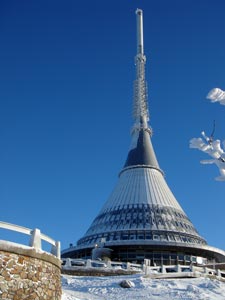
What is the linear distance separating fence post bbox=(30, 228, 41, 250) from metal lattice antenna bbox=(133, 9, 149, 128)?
51613mm

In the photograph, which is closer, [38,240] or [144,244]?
[38,240]

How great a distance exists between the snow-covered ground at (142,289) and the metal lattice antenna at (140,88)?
141 ft

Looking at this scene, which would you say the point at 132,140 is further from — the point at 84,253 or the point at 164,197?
the point at 84,253

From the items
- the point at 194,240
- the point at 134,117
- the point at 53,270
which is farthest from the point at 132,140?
the point at 53,270

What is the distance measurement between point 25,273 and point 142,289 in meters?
9.58

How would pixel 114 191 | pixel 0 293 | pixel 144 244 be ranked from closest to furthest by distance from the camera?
pixel 0 293 < pixel 144 244 < pixel 114 191

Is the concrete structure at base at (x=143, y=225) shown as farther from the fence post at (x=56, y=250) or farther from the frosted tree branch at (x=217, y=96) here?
the frosted tree branch at (x=217, y=96)

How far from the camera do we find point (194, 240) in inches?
1873

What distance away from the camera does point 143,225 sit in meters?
47.2

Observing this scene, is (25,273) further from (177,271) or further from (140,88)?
(140,88)

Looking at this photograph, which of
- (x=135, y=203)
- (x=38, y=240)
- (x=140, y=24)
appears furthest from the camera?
(x=140, y=24)

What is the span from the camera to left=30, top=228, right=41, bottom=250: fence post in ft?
48.0

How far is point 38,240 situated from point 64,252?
34.4 meters

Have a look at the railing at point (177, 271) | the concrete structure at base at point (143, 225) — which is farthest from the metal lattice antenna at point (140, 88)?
the railing at point (177, 271)
